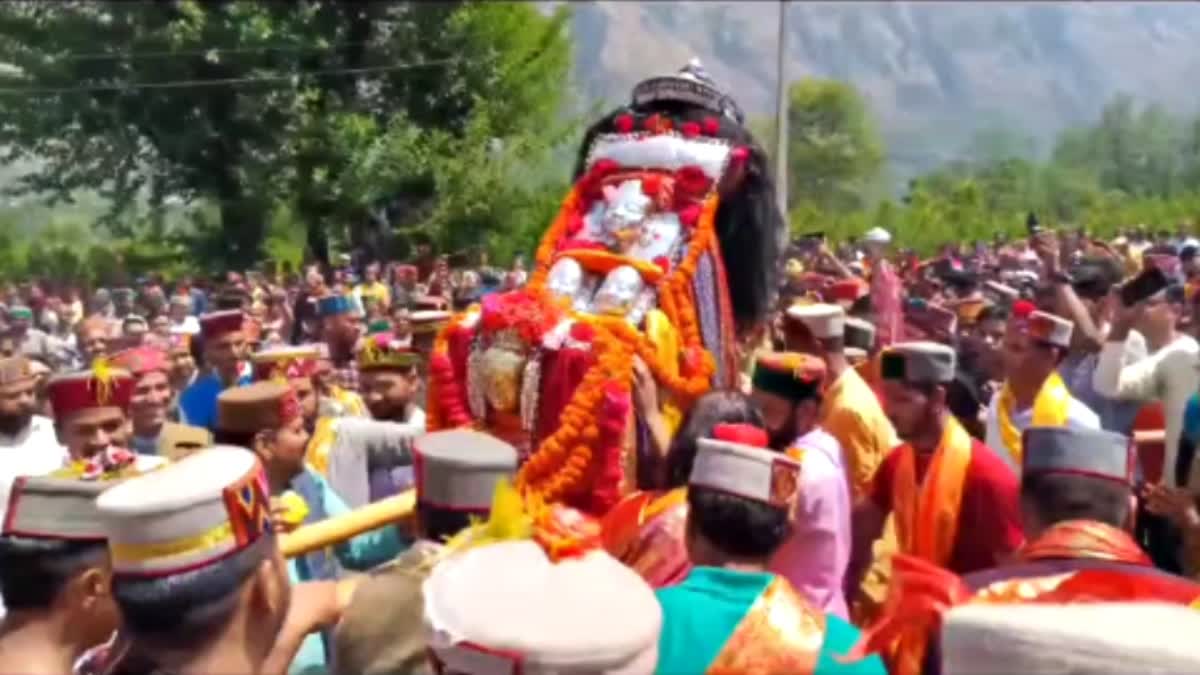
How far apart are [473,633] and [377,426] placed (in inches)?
140

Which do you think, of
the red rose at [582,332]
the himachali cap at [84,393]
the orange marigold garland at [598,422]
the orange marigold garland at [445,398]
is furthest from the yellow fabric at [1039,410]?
the himachali cap at [84,393]

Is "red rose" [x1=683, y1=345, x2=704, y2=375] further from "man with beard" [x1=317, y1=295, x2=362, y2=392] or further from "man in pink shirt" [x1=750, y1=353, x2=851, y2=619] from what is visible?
"man with beard" [x1=317, y1=295, x2=362, y2=392]

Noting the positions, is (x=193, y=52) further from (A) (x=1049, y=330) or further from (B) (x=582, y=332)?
(A) (x=1049, y=330)

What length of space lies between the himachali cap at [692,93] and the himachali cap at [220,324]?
2173 millimetres

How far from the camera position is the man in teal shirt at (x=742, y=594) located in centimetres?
350

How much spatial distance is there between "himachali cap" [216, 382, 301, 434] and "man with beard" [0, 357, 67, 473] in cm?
77

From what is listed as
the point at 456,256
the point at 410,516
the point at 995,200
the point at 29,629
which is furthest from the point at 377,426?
the point at 995,200

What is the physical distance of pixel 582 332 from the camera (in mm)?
5914

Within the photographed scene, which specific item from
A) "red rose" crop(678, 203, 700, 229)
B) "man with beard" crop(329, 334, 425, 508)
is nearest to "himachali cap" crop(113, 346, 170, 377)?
"man with beard" crop(329, 334, 425, 508)

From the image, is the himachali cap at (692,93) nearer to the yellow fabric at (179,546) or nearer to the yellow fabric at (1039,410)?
the yellow fabric at (1039,410)

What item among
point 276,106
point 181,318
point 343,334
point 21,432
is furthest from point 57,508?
point 276,106

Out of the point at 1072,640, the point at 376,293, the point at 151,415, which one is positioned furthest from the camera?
the point at 376,293

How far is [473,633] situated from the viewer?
2682 millimetres

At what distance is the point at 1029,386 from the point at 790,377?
110cm
